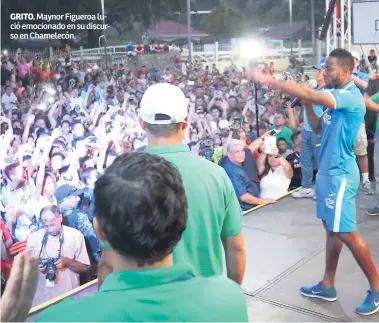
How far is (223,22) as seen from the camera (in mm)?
12742

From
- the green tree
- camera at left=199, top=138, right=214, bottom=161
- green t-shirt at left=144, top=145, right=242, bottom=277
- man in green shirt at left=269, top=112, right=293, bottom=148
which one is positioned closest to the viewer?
green t-shirt at left=144, top=145, right=242, bottom=277

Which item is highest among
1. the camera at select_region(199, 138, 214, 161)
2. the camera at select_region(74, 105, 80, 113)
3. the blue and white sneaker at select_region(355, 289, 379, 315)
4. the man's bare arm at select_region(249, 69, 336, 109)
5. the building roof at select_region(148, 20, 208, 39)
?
the building roof at select_region(148, 20, 208, 39)

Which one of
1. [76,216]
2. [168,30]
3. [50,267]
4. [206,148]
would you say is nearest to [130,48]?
[168,30]

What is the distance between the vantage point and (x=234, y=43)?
1255cm

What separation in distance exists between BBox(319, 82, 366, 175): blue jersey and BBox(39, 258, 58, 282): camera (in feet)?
6.13

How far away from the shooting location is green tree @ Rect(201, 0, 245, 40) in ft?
40.7

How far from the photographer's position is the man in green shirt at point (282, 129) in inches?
229

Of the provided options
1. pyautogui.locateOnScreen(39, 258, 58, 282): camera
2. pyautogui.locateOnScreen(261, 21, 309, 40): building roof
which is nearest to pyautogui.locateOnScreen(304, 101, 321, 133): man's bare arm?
pyautogui.locateOnScreen(39, 258, 58, 282): camera

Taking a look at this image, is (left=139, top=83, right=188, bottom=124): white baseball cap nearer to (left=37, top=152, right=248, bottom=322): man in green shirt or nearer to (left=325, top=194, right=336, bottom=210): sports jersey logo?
(left=37, top=152, right=248, bottom=322): man in green shirt

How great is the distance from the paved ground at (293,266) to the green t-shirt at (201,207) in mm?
1204

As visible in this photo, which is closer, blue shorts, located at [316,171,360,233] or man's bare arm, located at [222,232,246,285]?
man's bare arm, located at [222,232,246,285]

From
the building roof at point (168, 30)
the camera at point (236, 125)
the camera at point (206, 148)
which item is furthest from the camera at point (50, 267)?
the building roof at point (168, 30)

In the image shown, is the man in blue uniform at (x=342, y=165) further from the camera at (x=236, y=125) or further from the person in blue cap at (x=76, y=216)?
the camera at (x=236, y=125)

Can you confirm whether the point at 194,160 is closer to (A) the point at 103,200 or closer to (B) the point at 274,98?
(A) the point at 103,200
